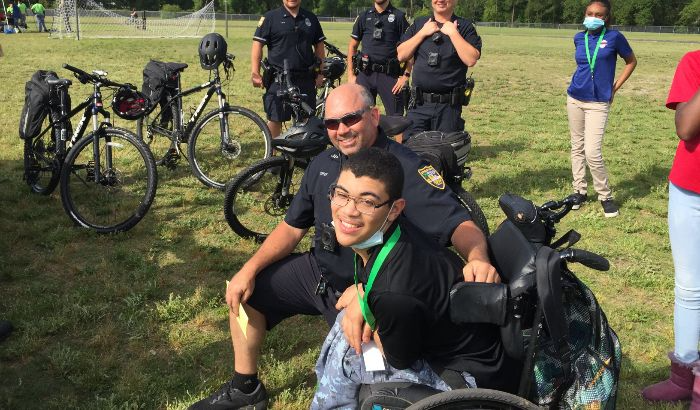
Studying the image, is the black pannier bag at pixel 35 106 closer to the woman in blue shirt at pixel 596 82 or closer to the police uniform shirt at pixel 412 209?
the police uniform shirt at pixel 412 209

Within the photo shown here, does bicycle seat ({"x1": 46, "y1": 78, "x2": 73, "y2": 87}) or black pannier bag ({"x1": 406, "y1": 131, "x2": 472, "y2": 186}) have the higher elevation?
bicycle seat ({"x1": 46, "y1": 78, "x2": 73, "y2": 87})

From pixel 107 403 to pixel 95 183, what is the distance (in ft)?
9.66

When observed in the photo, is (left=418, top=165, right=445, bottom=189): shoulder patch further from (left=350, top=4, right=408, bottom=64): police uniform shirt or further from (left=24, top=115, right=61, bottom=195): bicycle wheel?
(left=350, top=4, right=408, bottom=64): police uniform shirt

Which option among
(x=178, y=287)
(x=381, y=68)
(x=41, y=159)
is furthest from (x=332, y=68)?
(x=178, y=287)

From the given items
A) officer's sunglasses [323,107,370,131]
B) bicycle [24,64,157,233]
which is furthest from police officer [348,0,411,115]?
officer's sunglasses [323,107,370,131]

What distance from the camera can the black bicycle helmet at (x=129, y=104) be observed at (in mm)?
5867

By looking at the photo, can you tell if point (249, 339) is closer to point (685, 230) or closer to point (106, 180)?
point (685, 230)

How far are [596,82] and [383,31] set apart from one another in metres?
2.75

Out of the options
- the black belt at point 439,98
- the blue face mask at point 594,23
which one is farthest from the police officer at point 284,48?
the blue face mask at point 594,23

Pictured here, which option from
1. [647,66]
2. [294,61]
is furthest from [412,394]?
[647,66]

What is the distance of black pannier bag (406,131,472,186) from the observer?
14.0 feet

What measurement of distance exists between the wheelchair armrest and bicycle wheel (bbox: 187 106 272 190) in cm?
456

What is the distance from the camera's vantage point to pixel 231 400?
3.04 m

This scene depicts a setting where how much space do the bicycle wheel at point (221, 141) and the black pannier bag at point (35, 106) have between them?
4.82 feet
